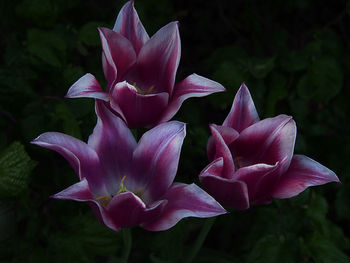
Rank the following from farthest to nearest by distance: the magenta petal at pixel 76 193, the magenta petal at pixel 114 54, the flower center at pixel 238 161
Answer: the flower center at pixel 238 161
the magenta petal at pixel 114 54
the magenta petal at pixel 76 193

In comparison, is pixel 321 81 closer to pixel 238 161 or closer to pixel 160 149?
pixel 238 161

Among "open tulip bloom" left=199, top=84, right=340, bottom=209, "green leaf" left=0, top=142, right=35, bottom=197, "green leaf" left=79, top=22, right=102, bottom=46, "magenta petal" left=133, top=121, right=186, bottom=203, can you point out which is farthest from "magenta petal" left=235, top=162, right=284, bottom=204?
"green leaf" left=79, top=22, right=102, bottom=46

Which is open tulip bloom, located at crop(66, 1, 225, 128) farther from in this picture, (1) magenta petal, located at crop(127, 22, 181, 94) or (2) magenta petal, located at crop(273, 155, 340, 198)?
(2) magenta petal, located at crop(273, 155, 340, 198)

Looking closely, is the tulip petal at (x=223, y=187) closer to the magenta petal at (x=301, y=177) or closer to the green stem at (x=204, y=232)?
the magenta petal at (x=301, y=177)

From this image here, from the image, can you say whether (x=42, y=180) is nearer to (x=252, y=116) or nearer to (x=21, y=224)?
(x=21, y=224)

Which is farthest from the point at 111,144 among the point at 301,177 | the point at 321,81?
the point at 321,81

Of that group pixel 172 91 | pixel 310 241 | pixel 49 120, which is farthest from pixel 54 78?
pixel 310 241

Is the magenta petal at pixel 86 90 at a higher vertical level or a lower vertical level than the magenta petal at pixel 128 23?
lower

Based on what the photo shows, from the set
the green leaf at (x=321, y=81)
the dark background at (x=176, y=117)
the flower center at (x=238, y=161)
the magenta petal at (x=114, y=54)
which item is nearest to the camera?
the magenta petal at (x=114, y=54)

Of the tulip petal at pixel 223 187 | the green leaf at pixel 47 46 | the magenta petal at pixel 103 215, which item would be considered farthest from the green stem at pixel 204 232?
the green leaf at pixel 47 46
